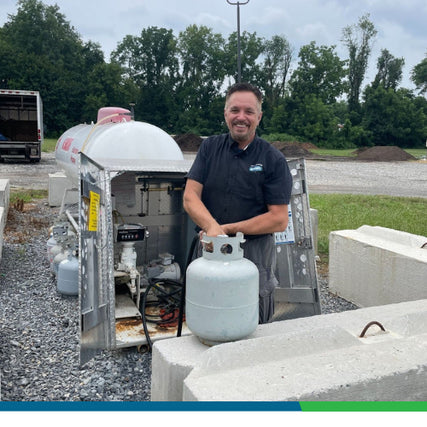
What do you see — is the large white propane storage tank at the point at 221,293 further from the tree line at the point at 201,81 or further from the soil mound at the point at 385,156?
the tree line at the point at 201,81

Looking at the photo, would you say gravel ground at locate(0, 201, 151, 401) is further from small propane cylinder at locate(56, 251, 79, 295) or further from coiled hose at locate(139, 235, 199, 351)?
coiled hose at locate(139, 235, 199, 351)

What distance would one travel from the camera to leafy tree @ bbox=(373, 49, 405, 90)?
2415 inches

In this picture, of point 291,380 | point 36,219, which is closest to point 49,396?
point 291,380

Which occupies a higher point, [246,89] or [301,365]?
[246,89]

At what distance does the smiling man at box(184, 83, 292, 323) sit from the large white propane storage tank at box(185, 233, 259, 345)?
21.9 inches

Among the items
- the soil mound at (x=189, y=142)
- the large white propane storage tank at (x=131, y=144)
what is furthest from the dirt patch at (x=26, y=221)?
the soil mound at (x=189, y=142)

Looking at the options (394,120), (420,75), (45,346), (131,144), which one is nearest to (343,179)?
(131,144)

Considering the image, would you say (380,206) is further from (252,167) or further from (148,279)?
(252,167)

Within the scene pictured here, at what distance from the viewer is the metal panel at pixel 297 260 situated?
4984 mm

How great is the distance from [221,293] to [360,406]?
872mm

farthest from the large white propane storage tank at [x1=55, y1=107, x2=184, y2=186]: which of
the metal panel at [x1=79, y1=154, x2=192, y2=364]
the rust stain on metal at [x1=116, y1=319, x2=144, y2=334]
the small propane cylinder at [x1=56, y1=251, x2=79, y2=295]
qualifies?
the rust stain on metal at [x1=116, y1=319, x2=144, y2=334]

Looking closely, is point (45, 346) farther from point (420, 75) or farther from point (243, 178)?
point (420, 75)

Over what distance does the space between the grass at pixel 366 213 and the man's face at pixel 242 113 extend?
5.14 m

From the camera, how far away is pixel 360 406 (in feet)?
7.35
